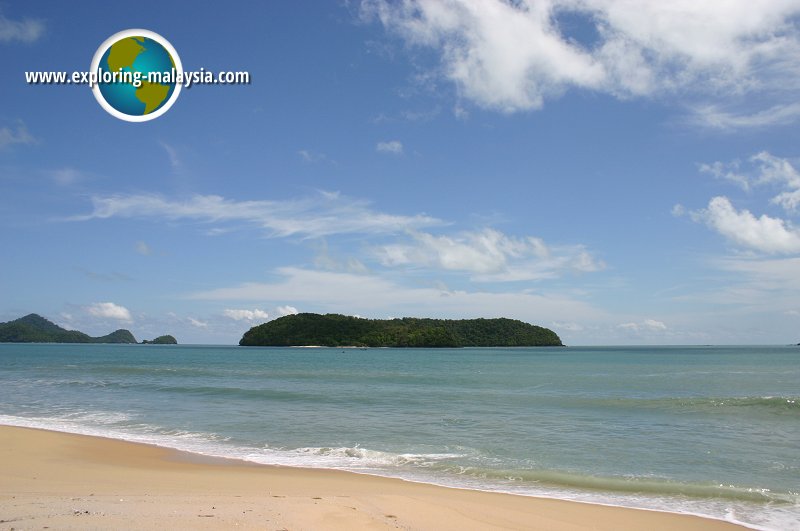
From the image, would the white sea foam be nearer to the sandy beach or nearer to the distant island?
the sandy beach

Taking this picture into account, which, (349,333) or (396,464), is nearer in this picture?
(396,464)

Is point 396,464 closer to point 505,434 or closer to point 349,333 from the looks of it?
point 505,434

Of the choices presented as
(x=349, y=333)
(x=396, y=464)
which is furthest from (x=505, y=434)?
(x=349, y=333)

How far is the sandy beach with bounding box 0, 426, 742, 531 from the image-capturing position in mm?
6938

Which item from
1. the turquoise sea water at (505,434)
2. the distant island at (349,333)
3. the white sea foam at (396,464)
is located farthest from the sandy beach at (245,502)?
the distant island at (349,333)

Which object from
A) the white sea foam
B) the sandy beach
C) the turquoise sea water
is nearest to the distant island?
the turquoise sea water

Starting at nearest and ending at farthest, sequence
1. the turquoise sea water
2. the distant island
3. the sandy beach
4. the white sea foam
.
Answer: the sandy beach, the white sea foam, the turquoise sea water, the distant island

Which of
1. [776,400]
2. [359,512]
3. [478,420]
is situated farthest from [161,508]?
[776,400]

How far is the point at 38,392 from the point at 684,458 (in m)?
31.0

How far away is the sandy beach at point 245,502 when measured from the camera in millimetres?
6938

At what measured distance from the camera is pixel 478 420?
19609mm

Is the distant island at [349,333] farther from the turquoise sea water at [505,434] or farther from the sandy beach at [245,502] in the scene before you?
the sandy beach at [245,502]

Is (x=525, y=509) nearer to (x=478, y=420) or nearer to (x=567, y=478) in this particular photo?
(x=567, y=478)

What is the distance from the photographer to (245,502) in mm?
8156
